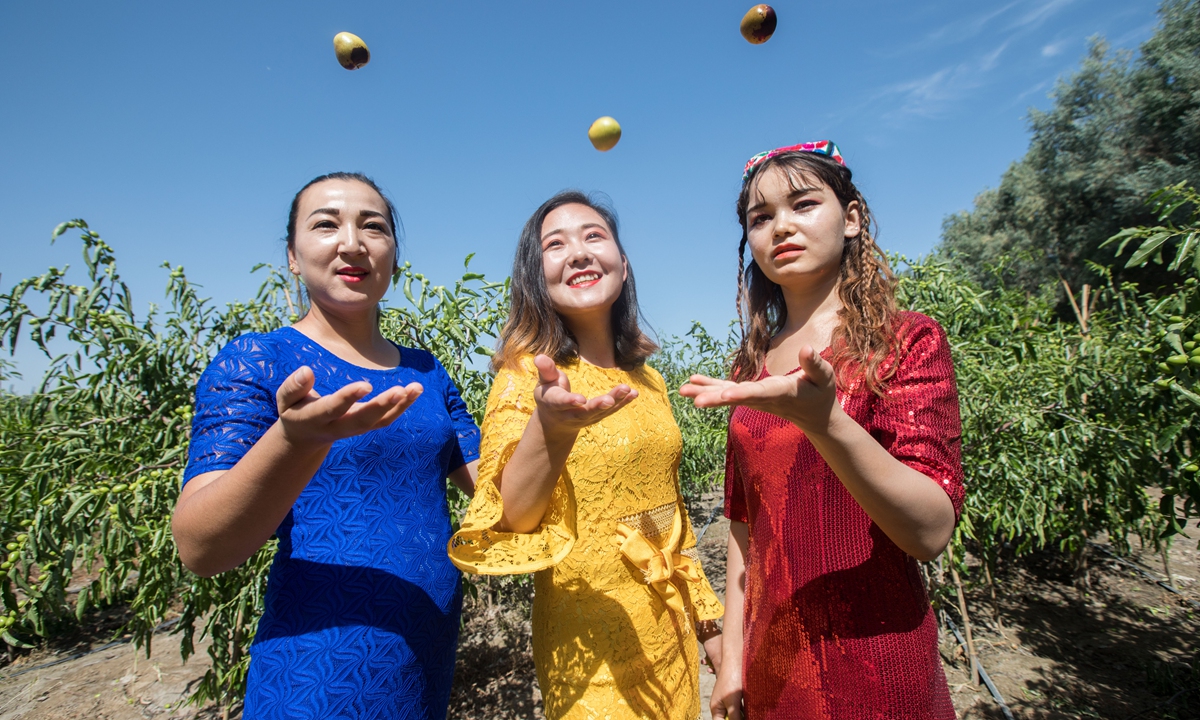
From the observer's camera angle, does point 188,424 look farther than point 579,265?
Yes

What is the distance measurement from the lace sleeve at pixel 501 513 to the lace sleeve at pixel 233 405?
0.40m

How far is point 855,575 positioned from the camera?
105 centimetres

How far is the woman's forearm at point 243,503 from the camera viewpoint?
0.84 metres

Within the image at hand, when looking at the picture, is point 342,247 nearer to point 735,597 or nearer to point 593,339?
point 593,339

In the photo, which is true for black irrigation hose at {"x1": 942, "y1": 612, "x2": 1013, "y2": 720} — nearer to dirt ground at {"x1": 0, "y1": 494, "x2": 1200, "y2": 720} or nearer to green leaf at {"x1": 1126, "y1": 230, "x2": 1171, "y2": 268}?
dirt ground at {"x1": 0, "y1": 494, "x2": 1200, "y2": 720}

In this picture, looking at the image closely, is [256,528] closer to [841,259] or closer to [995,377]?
[841,259]

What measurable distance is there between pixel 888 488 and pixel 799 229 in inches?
20.9

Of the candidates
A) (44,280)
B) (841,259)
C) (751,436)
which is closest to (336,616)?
(751,436)

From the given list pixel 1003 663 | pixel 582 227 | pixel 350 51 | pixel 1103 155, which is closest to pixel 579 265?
pixel 582 227

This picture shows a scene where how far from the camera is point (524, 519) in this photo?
3.70 feet

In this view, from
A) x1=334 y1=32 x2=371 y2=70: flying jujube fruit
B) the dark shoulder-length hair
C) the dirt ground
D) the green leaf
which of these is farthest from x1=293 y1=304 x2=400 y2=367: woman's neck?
the dirt ground

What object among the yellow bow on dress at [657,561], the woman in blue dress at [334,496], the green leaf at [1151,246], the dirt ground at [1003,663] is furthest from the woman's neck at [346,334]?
the dirt ground at [1003,663]

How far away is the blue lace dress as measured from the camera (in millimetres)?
1045

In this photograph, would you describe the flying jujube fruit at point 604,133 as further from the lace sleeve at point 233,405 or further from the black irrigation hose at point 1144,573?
the black irrigation hose at point 1144,573
